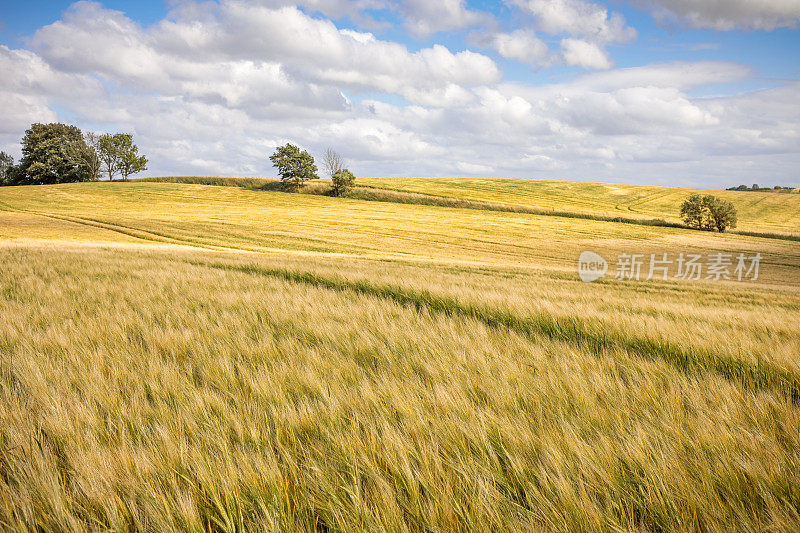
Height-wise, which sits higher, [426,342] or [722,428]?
[722,428]

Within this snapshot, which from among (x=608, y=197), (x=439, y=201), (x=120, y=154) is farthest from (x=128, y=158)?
(x=608, y=197)

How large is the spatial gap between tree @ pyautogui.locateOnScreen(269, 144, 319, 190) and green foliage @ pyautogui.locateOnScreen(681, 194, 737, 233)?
204ft

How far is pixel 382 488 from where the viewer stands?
120 cm

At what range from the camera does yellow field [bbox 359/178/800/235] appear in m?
60.4

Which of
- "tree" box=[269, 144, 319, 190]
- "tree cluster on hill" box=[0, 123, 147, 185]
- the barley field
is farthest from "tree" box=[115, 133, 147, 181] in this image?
the barley field

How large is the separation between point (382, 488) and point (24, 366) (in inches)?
92.8

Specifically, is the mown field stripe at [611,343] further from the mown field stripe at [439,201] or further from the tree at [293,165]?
the tree at [293,165]

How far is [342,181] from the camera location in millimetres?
71812

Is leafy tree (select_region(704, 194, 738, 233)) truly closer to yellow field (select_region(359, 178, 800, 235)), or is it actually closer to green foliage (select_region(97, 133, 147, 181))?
yellow field (select_region(359, 178, 800, 235))

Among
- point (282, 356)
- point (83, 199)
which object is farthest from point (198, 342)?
point (83, 199)

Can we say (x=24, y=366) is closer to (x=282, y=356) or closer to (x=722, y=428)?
(x=282, y=356)

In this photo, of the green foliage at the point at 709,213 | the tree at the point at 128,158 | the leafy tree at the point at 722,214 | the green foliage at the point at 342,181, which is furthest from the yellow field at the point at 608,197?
the tree at the point at 128,158

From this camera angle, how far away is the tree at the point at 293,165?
76250 mm

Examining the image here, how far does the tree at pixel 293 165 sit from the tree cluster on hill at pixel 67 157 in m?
40.0
